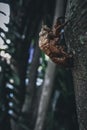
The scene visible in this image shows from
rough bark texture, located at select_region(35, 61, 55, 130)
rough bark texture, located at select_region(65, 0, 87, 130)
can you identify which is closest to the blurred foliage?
rough bark texture, located at select_region(35, 61, 55, 130)

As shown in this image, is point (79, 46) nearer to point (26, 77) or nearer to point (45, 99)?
point (45, 99)

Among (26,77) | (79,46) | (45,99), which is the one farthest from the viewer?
(26,77)

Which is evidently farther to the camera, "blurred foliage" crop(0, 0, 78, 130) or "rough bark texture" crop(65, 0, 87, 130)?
"blurred foliage" crop(0, 0, 78, 130)

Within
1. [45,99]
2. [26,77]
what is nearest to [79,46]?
[45,99]

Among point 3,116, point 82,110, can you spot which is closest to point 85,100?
point 82,110

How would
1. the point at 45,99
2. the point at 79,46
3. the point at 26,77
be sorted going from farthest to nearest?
the point at 26,77 < the point at 45,99 < the point at 79,46

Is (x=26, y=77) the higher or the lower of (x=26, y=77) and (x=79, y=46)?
the higher

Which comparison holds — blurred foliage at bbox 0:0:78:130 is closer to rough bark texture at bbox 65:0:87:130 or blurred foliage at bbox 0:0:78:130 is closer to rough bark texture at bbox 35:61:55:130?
rough bark texture at bbox 35:61:55:130

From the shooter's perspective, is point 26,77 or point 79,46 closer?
point 79,46

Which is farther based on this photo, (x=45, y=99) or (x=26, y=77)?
(x=26, y=77)
